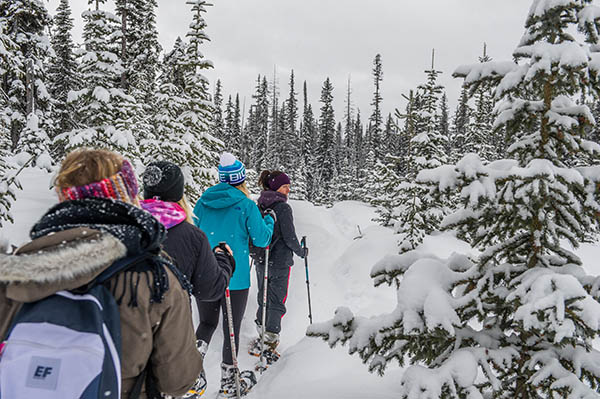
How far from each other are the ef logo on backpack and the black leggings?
321cm

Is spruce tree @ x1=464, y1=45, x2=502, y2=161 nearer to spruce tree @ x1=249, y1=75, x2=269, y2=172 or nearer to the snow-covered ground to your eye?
the snow-covered ground

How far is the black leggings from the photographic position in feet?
15.4

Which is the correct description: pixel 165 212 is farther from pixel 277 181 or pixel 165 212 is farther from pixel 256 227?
pixel 277 181

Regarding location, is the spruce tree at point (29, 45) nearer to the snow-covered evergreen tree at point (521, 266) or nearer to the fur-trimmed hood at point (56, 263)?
the fur-trimmed hood at point (56, 263)

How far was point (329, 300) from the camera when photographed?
968 cm

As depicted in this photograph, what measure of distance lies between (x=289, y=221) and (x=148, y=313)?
4370 mm

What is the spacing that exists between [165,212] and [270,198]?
114 inches

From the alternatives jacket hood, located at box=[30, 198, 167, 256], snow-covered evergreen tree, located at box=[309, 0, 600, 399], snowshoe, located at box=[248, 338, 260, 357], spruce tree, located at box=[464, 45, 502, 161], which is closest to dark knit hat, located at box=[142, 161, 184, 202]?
jacket hood, located at box=[30, 198, 167, 256]

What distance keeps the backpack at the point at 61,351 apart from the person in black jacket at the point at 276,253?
15.1 ft

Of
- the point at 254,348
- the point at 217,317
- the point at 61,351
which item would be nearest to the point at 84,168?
the point at 61,351

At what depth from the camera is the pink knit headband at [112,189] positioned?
188cm

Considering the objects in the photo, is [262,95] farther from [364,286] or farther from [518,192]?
[518,192]

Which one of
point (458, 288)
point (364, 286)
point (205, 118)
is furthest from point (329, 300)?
point (205, 118)

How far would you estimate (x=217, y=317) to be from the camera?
477 centimetres
